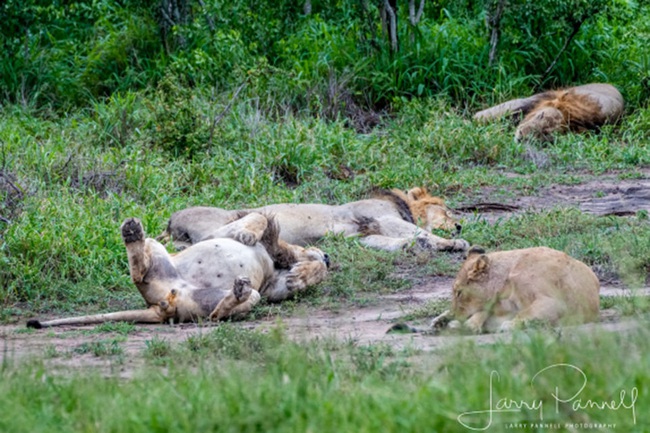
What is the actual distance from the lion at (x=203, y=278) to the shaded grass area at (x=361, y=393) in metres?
2.17

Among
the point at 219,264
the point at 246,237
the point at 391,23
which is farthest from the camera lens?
the point at 391,23

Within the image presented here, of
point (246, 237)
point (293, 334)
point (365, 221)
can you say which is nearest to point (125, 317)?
point (246, 237)

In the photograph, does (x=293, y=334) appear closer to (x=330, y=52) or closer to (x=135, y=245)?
(x=135, y=245)

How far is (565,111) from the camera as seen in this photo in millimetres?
12336

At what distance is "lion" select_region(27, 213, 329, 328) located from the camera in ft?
19.6

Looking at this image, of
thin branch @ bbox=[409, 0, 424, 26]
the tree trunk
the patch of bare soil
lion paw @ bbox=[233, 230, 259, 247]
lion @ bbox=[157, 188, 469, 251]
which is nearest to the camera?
lion paw @ bbox=[233, 230, 259, 247]

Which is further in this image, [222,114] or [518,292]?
[222,114]

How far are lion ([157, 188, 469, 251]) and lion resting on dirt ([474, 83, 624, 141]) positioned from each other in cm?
355

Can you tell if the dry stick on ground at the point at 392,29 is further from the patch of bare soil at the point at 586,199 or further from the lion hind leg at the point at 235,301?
the lion hind leg at the point at 235,301

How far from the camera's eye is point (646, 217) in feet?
27.6

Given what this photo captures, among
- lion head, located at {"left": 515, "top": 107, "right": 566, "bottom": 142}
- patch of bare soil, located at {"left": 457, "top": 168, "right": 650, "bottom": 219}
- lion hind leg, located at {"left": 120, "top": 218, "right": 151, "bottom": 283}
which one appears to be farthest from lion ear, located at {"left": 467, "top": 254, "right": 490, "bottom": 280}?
lion head, located at {"left": 515, "top": 107, "right": 566, "bottom": 142}

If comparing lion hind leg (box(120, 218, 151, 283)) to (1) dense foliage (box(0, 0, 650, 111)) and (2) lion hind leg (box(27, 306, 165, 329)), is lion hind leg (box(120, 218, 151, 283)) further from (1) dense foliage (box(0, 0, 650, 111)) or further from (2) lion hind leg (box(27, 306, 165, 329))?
(1) dense foliage (box(0, 0, 650, 111))

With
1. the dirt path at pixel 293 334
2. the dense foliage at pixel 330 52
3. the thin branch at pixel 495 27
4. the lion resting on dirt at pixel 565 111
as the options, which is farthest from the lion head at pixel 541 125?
the dirt path at pixel 293 334

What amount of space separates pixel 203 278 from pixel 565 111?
7.25 meters
